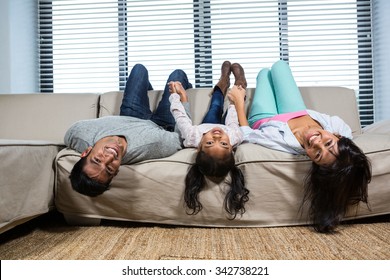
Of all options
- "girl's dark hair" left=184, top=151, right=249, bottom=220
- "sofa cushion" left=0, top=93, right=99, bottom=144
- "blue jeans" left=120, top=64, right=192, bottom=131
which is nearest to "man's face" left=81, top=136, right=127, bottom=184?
"girl's dark hair" left=184, top=151, right=249, bottom=220

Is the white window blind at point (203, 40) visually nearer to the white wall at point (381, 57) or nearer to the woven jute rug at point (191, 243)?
the white wall at point (381, 57)

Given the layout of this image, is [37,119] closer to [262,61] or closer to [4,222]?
[4,222]

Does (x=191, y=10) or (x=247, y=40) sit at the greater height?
(x=191, y=10)

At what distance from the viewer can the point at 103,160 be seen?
1271mm

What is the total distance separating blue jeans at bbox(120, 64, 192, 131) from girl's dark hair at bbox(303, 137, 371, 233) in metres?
0.88

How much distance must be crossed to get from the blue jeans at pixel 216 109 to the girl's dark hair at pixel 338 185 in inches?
28.0

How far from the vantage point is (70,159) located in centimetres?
137

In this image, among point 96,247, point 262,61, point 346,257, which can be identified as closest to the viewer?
point 346,257

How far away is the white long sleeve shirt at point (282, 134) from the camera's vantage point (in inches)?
54.8

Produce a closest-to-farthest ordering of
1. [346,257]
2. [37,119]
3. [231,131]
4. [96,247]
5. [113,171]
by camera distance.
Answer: [346,257] < [96,247] < [113,171] < [231,131] < [37,119]

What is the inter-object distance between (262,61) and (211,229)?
183cm

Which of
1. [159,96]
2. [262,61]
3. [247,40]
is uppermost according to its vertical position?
[247,40]

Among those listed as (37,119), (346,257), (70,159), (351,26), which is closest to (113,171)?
(70,159)

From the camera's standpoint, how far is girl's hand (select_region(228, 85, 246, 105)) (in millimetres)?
1889
